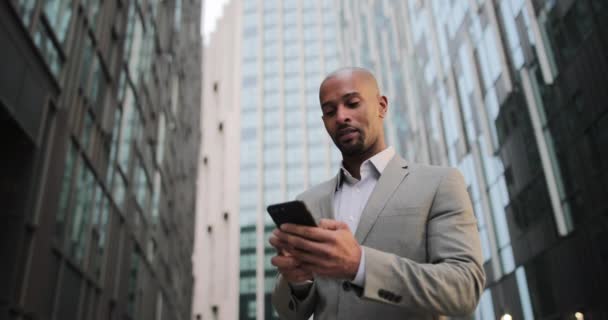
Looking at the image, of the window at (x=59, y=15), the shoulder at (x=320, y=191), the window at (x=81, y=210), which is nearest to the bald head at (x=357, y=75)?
the shoulder at (x=320, y=191)

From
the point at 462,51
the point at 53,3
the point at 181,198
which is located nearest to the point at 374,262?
the point at 53,3

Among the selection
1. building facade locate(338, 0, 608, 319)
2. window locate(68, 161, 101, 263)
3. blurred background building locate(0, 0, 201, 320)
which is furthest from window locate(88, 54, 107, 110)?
building facade locate(338, 0, 608, 319)

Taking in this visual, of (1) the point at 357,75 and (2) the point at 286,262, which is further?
(1) the point at 357,75

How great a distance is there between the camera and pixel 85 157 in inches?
596

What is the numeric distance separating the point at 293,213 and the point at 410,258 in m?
0.60

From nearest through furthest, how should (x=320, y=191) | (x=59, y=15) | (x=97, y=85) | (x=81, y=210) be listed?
(x=320, y=191) → (x=59, y=15) → (x=81, y=210) → (x=97, y=85)

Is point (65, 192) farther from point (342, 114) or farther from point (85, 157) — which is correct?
point (342, 114)

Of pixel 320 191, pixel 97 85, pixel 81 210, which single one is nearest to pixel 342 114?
pixel 320 191

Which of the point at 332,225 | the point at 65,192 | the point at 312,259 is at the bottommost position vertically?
the point at 312,259

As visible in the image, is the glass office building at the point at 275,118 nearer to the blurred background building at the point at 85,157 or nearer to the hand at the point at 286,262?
the blurred background building at the point at 85,157

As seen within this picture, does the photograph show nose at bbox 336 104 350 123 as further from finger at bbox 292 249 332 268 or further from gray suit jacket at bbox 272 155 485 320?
finger at bbox 292 249 332 268

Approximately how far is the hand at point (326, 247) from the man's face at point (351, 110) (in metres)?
0.63

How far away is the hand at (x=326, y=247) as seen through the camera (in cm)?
178

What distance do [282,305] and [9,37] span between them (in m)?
9.66
